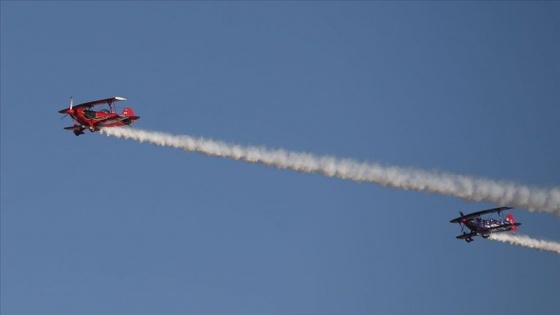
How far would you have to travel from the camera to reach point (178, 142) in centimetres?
10231

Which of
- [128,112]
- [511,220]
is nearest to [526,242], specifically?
[511,220]

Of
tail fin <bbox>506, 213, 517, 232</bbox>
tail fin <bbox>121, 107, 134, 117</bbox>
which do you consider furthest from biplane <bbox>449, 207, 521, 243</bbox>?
tail fin <bbox>121, 107, 134, 117</bbox>

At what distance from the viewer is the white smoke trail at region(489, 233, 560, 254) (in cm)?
11512

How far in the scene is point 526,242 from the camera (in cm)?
11762

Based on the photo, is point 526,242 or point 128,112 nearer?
point 128,112

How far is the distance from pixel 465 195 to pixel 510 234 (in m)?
25.9

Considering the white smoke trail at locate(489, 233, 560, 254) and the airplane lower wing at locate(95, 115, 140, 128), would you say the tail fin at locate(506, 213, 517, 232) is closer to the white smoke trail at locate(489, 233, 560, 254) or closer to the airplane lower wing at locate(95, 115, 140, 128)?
the white smoke trail at locate(489, 233, 560, 254)

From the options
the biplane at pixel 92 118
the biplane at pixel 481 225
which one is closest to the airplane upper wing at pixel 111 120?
the biplane at pixel 92 118

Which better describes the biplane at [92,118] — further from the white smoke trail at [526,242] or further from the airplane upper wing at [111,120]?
the white smoke trail at [526,242]

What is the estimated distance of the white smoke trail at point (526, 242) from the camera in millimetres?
115125

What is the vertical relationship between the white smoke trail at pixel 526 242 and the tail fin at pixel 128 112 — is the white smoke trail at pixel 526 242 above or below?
below

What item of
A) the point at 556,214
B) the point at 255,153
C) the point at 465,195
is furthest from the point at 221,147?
the point at 556,214

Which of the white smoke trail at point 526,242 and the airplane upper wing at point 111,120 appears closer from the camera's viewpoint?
the airplane upper wing at point 111,120

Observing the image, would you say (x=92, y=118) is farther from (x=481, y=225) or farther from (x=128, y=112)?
(x=481, y=225)
